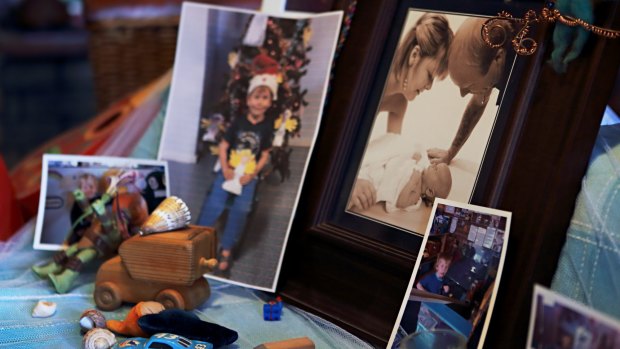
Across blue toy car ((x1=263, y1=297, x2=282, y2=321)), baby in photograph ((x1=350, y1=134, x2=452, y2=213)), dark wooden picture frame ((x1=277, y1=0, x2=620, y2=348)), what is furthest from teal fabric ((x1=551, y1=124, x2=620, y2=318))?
blue toy car ((x1=263, y1=297, x2=282, y2=321))

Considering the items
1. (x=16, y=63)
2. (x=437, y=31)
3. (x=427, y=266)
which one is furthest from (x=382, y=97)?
(x=16, y=63)

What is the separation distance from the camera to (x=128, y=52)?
1506 mm

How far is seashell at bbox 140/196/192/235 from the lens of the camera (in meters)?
0.75

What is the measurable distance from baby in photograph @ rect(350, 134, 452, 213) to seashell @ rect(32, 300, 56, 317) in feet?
1.12

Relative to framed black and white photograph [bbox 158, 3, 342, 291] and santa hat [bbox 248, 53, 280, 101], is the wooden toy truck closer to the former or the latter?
framed black and white photograph [bbox 158, 3, 342, 291]

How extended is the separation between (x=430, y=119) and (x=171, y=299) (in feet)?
1.10

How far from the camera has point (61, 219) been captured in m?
0.89

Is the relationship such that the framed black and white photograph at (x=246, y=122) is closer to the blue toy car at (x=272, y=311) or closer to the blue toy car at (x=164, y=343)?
the blue toy car at (x=272, y=311)

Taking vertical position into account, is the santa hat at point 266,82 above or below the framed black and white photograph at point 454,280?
above

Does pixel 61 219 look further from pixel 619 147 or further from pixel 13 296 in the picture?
pixel 619 147

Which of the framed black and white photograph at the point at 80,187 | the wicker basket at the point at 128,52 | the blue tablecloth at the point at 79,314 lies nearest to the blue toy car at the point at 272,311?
the blue tablecloth at the point at 79,314

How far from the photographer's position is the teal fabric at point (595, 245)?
0.60 metres

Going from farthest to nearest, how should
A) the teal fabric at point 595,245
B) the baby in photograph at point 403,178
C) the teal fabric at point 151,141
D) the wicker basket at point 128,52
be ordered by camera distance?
1. the wicker basket at point 128,52
2. the teal fabric at point 151,141
3. the baby in photograph at point 403,178
4. the teal fabric at point 595,245

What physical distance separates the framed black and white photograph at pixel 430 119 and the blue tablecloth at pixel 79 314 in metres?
0.13
